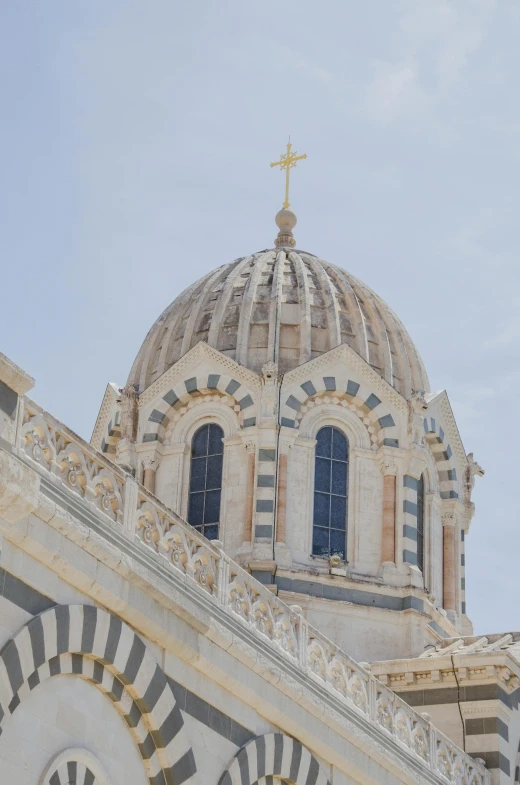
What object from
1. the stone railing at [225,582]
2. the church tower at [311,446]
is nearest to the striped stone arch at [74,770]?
the stone railing at [225,582]

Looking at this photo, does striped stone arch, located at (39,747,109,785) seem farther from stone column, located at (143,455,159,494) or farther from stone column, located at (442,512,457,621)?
stone column, located at (442,512,457,621)

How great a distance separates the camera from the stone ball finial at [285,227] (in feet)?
122

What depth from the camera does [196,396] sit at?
33.3 m

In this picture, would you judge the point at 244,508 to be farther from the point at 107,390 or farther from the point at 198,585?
the point at 198,585

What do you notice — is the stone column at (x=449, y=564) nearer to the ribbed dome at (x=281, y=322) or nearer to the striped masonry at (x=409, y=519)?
the striped masonry at (x=409, y=519)

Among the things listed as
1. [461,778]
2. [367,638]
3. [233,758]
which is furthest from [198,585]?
[367,638]

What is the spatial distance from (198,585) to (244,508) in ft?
40.4

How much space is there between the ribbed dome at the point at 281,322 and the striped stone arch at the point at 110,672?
1537 cm

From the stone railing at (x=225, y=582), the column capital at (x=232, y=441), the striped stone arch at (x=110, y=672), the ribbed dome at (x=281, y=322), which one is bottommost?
the striped stone arch at (x=110, y=672)

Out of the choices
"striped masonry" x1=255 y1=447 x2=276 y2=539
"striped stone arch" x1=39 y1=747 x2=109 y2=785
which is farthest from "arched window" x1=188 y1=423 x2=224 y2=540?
"striped stone arch" x1=39 y1=747 x2=109 y2=785

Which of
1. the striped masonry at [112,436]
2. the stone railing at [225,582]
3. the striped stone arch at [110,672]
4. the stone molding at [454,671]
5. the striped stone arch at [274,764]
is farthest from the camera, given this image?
the striped masonry at [112,436]

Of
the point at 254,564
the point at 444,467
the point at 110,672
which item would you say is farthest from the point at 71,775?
the point at 444,467

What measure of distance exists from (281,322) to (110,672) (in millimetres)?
16821

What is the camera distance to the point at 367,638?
101 ft
